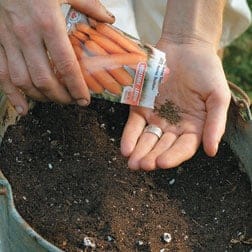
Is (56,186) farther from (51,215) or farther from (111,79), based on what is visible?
(111,79)

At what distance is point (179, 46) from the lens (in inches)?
57.7

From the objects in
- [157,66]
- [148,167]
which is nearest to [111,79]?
[157,66]

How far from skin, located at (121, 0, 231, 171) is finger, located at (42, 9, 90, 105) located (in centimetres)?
16

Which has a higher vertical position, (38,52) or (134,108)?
(38,52)

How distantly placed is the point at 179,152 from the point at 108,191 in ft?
0.56

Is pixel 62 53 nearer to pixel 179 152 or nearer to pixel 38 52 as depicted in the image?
pixel 38 52

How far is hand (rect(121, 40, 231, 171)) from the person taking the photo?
1243mm

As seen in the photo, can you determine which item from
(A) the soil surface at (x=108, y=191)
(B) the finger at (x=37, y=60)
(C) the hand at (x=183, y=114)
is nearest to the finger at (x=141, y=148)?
(C) the hand at (x=183, y=114)

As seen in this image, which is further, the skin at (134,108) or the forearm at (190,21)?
the forearm at (190,21)

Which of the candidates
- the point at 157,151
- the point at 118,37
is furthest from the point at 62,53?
the point at 157,151

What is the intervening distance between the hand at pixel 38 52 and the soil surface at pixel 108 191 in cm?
14

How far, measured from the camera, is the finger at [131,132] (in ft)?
4.11

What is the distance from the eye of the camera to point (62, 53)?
3.93 feet

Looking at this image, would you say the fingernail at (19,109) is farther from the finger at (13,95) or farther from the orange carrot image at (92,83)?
the orange carrot image at (92,83)
